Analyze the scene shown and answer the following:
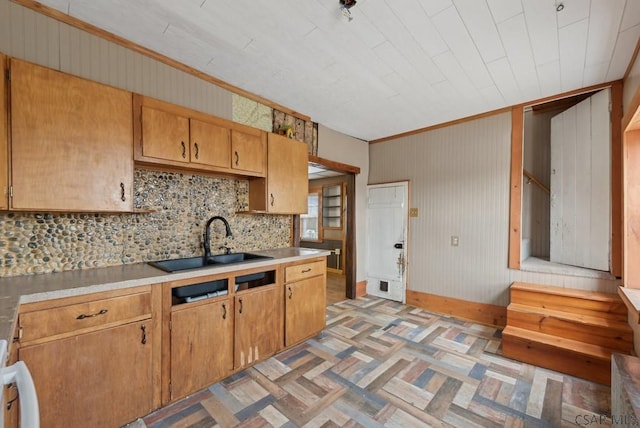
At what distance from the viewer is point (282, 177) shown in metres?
2.95

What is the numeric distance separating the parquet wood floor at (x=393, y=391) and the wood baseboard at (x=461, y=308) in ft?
1.31

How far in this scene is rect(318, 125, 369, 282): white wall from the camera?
4.01 m

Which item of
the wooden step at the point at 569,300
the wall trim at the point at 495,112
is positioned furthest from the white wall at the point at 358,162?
the wooden step at the point at 569,300

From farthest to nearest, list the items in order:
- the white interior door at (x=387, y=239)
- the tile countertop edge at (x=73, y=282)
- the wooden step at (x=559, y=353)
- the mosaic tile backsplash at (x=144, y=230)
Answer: the white interior door at (x=387, y=239), the wooden step at (x=559, y=353), the mosaic tile backsplash at (x=144, y=230), the tile countertop edge at (x=73, y=282)

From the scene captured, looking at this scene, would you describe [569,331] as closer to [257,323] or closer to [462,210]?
[462,210]

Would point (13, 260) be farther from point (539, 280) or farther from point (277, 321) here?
point (539, 280)

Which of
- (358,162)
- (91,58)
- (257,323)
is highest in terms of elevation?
(91,58)

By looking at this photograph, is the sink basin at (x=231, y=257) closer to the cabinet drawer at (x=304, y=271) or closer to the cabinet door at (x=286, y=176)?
the cabinet drawer at (x=304, y=271)

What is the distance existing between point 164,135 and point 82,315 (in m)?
1.32

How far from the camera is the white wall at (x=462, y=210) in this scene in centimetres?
325

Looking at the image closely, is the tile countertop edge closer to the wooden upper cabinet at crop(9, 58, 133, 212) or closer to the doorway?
the wooden upper cabinet at crop(9, 58, 133, 212)

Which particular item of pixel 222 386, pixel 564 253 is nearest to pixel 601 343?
pixel 564 253

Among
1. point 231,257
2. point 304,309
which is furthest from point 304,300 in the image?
point 231,257

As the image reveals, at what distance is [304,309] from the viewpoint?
9.19 feet
